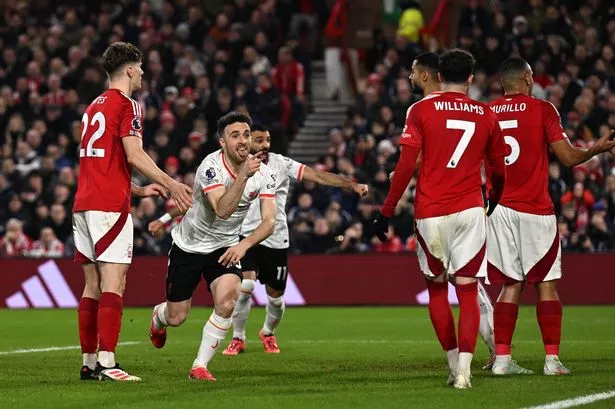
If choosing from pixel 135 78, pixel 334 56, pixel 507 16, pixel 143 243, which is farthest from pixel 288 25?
pixel 135 78

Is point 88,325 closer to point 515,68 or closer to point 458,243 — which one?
point 458,243

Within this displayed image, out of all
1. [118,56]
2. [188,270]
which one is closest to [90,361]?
[188,270]

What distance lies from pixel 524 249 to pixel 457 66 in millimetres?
1855

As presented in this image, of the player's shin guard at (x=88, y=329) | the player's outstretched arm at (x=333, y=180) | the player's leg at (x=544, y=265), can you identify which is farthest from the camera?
the player's outstretched arm at (x=333, y=180)

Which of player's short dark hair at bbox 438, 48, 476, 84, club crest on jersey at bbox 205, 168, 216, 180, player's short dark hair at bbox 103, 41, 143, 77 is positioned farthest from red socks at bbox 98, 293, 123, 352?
player's short dark hair at bbox 438, 48, 476, 84

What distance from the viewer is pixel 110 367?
10211 mm

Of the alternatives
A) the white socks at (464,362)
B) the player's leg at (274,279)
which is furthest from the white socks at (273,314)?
the white socks at (464,362)

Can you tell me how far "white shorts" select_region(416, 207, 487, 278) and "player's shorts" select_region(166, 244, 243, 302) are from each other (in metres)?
1.73

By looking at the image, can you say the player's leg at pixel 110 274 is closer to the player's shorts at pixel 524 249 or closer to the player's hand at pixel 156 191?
the player's hand at pixel 156 191

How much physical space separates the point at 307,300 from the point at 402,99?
4.79 m

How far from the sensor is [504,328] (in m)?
10.8

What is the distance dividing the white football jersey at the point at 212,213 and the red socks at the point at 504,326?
2062 mm

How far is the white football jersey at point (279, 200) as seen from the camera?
44.8 feet

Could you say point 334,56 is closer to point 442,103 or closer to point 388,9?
point 388,9
